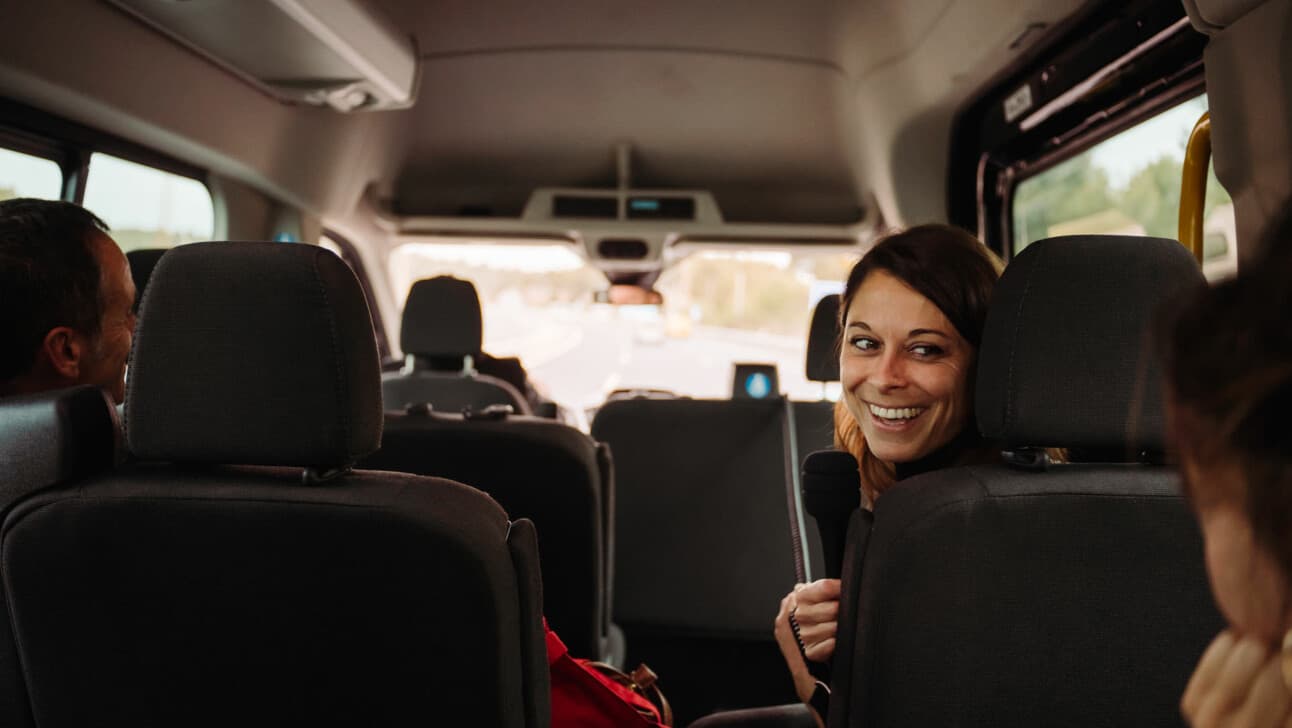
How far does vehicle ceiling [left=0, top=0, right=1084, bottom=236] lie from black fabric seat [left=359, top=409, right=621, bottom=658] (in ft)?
6.08

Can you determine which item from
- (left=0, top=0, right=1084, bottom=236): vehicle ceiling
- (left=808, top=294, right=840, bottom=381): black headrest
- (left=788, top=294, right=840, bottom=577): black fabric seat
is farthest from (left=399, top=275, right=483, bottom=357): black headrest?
(left=808, top=294, right=840, bottom=381): black headrest

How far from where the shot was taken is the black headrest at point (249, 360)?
4.39 feet

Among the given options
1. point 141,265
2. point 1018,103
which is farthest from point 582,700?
point 1018,103

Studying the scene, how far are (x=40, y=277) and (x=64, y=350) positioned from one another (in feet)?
0.47

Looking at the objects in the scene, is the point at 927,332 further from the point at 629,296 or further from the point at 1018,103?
the point at 629,296

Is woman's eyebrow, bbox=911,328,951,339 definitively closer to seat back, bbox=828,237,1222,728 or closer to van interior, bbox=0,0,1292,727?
van interior, bbox=0,0,1292,727

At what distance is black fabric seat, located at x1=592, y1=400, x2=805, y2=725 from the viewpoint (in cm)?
375

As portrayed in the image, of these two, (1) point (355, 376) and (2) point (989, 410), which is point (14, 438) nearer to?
(1) point (355, 376)

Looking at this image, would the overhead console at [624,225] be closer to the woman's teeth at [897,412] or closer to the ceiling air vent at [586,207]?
the ceiling air vent at [586,207]

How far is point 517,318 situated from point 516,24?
240 centimetres

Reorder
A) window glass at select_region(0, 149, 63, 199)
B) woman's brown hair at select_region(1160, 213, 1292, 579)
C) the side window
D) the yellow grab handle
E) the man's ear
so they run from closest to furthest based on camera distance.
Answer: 1. woman's brown hair at select_region(1160, 213, 1292, 579)
2. the man's ear
3. the yellow grab handle
4. the side window
5. window glass at select_region(0, 149, 63, 199)

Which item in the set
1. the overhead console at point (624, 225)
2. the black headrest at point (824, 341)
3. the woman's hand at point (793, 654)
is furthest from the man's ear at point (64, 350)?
the overhead console at point (624, 225)

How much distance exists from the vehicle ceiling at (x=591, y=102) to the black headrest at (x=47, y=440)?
2165 mm

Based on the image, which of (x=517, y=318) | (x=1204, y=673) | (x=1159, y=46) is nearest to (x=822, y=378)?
(x=1159, y=46)
